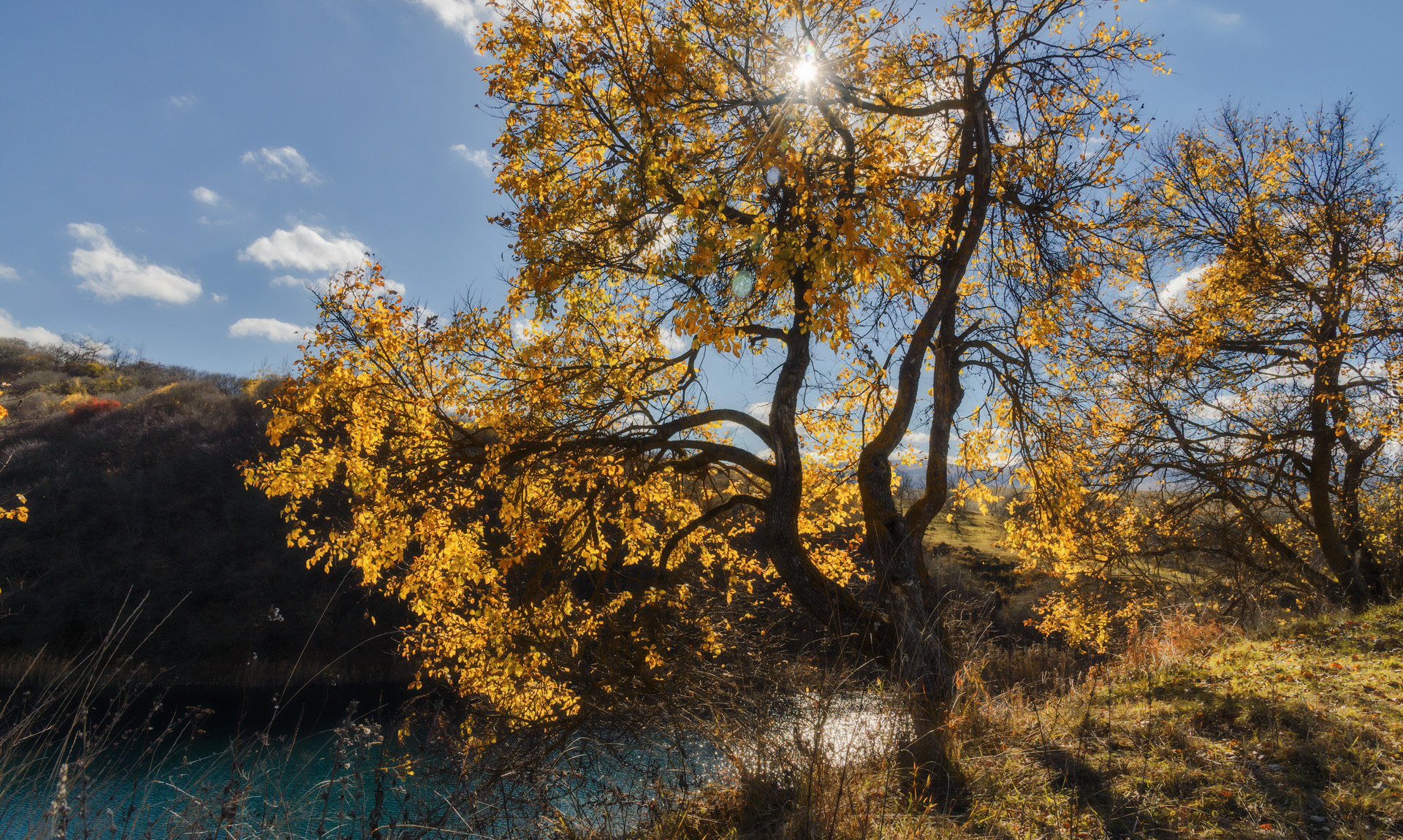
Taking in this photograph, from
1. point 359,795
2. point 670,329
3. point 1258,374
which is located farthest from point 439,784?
point 1258,374

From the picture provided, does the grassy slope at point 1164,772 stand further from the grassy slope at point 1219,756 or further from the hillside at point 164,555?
the hillside at point 164,555

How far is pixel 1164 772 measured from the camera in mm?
3615

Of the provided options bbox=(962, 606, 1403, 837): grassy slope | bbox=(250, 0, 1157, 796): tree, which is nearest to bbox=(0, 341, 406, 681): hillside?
bbox=(250, 0, 1157, 796): tree

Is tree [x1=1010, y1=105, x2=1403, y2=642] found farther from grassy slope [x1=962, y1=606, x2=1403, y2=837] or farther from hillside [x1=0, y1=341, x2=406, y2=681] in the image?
hillside [x1=0, y1=341, x2=406, y2=681]

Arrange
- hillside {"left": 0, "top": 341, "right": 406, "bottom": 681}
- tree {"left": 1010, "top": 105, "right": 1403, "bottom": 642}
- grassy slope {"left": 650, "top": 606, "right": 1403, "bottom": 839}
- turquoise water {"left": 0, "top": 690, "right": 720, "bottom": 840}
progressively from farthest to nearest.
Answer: hillside {"left": 0, "top": 341, "right": 406, "bottom": 681} < tree {"left": 1010, "top": 105, "right": 1403, "bottom": 642} < grassy slope {"left": 650, "top": 606, "right": 1403, "bottom": 839} < turquoise water {"left": 0, "top": 690, "right": 720, "bottom": 840}

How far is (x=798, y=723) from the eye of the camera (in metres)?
3.62

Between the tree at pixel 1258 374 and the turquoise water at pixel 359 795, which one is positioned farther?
the tree at pixel 1258 374

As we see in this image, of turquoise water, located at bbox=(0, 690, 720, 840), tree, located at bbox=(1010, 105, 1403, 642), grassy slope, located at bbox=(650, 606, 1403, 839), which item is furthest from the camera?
tree, located at bbox=(1010, 105, 1403, 642)

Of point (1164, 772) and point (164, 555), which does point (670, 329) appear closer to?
point (1164, 772)

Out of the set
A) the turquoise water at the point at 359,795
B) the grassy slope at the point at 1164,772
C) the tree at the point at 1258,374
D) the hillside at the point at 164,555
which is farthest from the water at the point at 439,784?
the hillside at the point at 164,555

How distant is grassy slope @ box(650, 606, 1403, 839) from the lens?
3049 millimetres

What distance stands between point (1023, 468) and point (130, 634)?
1267 inches

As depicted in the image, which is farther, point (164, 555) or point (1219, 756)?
point (164, 555)

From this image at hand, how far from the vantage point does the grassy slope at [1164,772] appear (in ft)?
10.0
